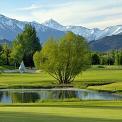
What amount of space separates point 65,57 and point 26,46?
71962 mm

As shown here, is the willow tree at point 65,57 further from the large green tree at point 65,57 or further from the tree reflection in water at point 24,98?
the tree reflection in water at point 24,98

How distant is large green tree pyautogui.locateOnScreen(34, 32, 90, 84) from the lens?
79.3 meters

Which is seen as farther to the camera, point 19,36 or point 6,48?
point 6,48

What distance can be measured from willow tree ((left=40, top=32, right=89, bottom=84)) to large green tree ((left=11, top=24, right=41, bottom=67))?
208ft

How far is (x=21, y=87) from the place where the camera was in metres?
72.9

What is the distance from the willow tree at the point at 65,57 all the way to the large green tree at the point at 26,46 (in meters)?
63.2

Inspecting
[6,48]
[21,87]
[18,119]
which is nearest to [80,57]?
[21,87]

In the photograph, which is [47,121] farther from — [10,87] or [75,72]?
[75,72]

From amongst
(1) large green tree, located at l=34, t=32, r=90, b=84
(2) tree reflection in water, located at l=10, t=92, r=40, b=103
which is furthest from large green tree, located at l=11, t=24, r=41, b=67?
(2) tree reflection in water, located at l=10, t=92, r=40, b=103

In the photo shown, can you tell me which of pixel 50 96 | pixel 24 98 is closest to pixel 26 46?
pixel 50 96

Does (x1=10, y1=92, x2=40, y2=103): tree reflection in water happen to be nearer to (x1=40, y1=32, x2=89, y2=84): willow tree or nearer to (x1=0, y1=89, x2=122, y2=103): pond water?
(x1=0, y1=89, x2=122, y2=103): pond water

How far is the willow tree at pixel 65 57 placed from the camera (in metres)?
79.3

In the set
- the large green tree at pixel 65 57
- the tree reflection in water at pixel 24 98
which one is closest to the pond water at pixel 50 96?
the tree reflection in water at pixel 24 98

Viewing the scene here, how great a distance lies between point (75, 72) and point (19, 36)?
76179mm
